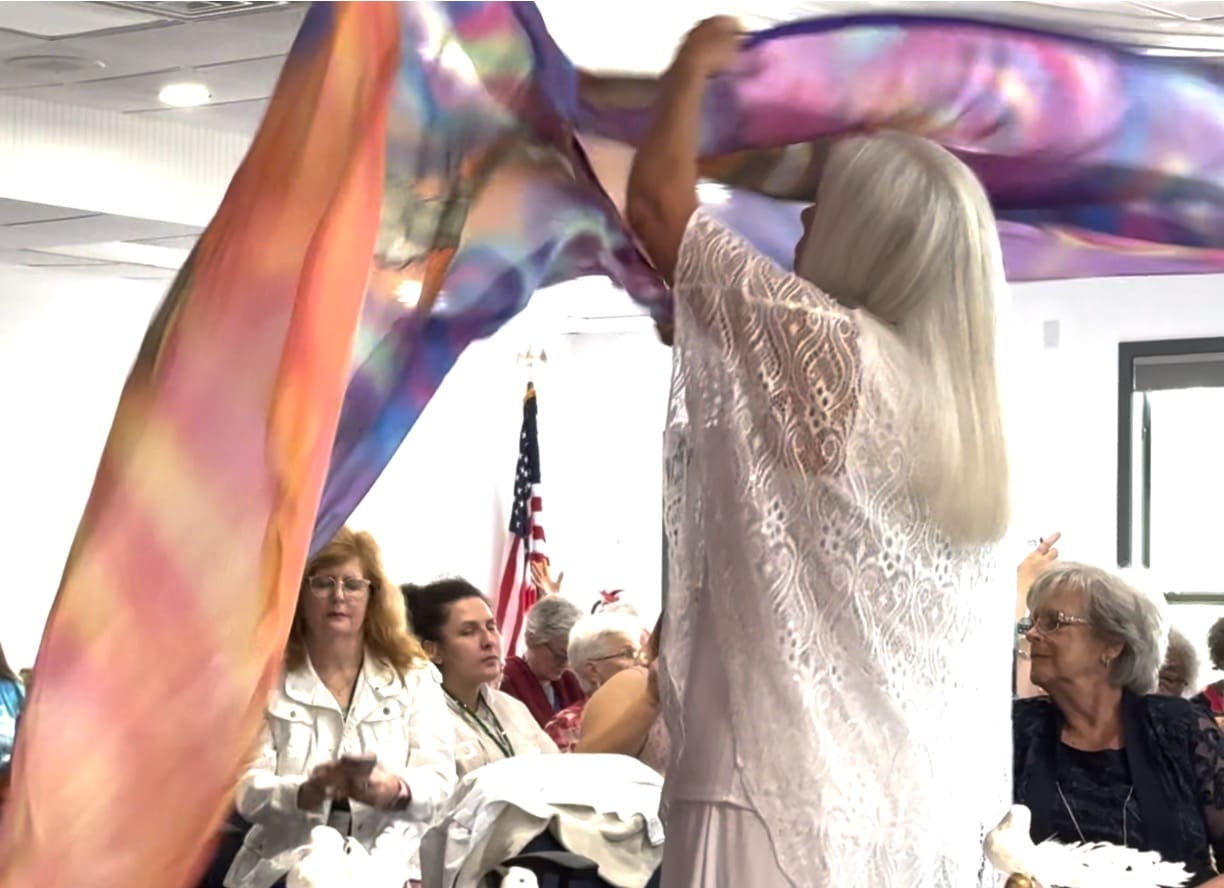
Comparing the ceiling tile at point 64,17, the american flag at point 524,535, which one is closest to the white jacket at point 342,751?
the ceiling tile at point 64,17

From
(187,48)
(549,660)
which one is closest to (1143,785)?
(549,660)

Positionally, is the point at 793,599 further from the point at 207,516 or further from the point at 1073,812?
the point at 1073,812

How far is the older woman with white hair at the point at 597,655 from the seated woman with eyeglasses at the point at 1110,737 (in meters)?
2.34

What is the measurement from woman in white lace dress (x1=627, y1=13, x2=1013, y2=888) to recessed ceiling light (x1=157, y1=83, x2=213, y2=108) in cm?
652

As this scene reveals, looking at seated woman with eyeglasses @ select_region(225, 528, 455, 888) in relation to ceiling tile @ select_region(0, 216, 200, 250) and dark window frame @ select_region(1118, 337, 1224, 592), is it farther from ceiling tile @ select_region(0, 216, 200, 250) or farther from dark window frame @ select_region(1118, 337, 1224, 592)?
dark window frame @ select_region(1118, 337, 1224, 592)

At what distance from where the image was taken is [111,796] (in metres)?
1.68

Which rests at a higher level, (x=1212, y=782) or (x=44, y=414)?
(x=44, y=414)

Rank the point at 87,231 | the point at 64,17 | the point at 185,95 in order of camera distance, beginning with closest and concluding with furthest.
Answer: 1. the point at 64,17
2. the point at 185,95
3. the point at 87,231

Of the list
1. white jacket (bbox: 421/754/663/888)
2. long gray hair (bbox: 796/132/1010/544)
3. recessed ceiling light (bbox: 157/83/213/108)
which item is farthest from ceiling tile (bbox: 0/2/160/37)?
long gray hair (bbox: 796/132/1010/544)

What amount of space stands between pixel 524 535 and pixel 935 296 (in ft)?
36.5

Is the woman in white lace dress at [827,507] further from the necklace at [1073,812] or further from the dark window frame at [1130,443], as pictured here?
the dark window frame at [1130,443]

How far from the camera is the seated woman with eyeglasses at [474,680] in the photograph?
512 centimetres

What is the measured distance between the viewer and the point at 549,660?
24.1ft

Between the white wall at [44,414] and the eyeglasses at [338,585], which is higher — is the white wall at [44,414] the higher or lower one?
the higher one
